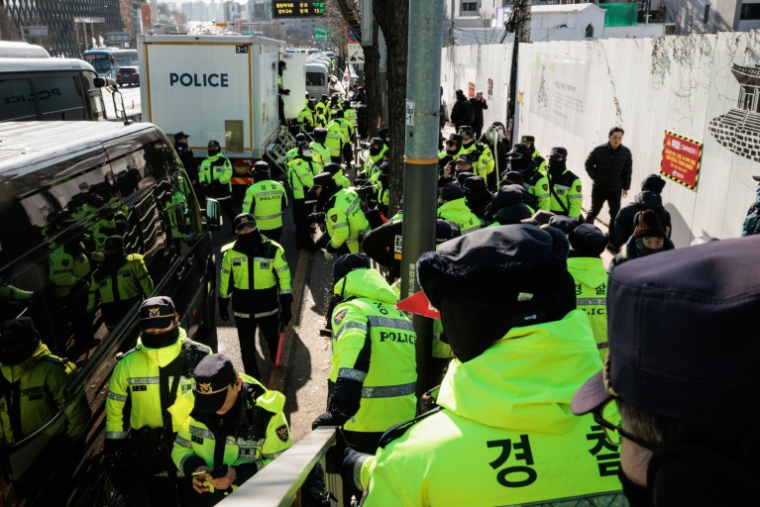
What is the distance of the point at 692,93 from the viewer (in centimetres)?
940

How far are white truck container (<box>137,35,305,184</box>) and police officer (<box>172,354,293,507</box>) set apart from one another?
10.9 m

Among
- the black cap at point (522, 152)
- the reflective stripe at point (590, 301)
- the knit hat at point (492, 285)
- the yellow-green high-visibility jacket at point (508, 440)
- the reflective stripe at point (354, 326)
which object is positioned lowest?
the reflective stripe at point (590, 301)

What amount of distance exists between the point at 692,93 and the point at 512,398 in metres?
8.97

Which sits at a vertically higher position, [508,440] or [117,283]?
→ [508,440]

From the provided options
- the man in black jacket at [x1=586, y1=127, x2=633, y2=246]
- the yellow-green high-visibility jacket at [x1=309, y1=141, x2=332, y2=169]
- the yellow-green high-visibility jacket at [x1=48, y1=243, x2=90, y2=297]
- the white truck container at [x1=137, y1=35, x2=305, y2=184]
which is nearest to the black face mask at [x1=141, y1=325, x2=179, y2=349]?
the yellow-green high-visibility jacket at [x1=48, y1=243, x2=90, y2=297]

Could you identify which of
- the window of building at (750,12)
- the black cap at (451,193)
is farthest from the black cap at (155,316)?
the window of building at (750,12)

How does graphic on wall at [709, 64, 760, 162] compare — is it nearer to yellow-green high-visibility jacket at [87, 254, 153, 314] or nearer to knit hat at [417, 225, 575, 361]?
yellow-green high-visibility jacket at [87, 254, 153, 314]

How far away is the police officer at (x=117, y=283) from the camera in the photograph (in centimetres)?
430

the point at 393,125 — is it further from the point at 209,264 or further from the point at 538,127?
the point at 538,127

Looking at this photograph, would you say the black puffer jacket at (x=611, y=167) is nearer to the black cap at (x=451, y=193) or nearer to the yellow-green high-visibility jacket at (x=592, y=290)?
the black cap at (x=451, y=193)

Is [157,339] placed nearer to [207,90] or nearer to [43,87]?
[43,87]

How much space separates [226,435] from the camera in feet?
12.6

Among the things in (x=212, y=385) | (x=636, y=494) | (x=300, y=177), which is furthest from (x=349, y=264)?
(x=300, y=177)

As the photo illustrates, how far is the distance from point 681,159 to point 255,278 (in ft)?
20.7
